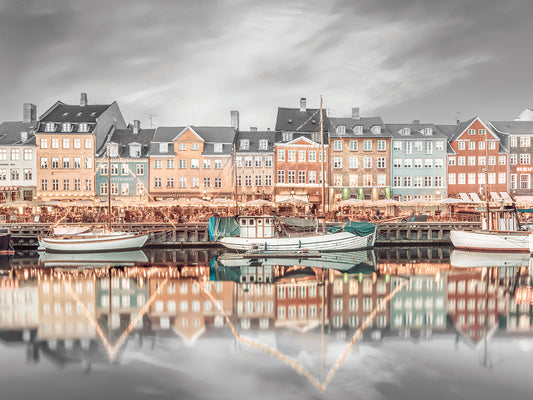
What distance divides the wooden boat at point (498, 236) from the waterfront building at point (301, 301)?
1519 centimetres

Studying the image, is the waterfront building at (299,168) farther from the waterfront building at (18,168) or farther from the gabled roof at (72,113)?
the waterfront building at (18,168)

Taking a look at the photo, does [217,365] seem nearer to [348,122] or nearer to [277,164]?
[277,164]

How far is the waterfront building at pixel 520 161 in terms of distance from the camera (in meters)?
52.1

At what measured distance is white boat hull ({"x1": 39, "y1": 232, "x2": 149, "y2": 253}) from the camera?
113 ft

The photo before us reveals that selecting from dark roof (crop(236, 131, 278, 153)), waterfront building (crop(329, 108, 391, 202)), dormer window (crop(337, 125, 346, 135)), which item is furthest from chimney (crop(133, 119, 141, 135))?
dormer window (crop(337, 125, 346, 135))

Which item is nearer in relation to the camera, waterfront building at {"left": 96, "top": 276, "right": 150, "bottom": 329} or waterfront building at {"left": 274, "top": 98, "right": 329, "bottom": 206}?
waterfront building at {"left": 96, "top": 276, "right": 150, "bottom": 329}

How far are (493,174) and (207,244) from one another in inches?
1390

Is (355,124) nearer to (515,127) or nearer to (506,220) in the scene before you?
(515,127)

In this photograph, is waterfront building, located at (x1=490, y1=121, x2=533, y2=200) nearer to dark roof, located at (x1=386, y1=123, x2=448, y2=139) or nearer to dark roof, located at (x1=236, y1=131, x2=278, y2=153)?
dark roof, located at (x1=386, y1=123, x2=448, y2=139)

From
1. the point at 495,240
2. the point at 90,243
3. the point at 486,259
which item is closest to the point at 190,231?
the point at 90,243

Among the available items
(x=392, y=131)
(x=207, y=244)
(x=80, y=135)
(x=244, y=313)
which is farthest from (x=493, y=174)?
(x=80, y=135)

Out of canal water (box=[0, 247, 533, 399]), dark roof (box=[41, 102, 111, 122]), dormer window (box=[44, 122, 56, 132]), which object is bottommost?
canal water (box=[0, 247, 533, 399])

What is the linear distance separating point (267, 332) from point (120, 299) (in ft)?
27.0

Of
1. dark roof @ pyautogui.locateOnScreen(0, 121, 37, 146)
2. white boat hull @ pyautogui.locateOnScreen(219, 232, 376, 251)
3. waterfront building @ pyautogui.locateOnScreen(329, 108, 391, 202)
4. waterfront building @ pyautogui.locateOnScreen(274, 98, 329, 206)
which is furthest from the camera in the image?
waterfront building @ pyautogui.locateOnScreen(329, 108, 391, 202)
